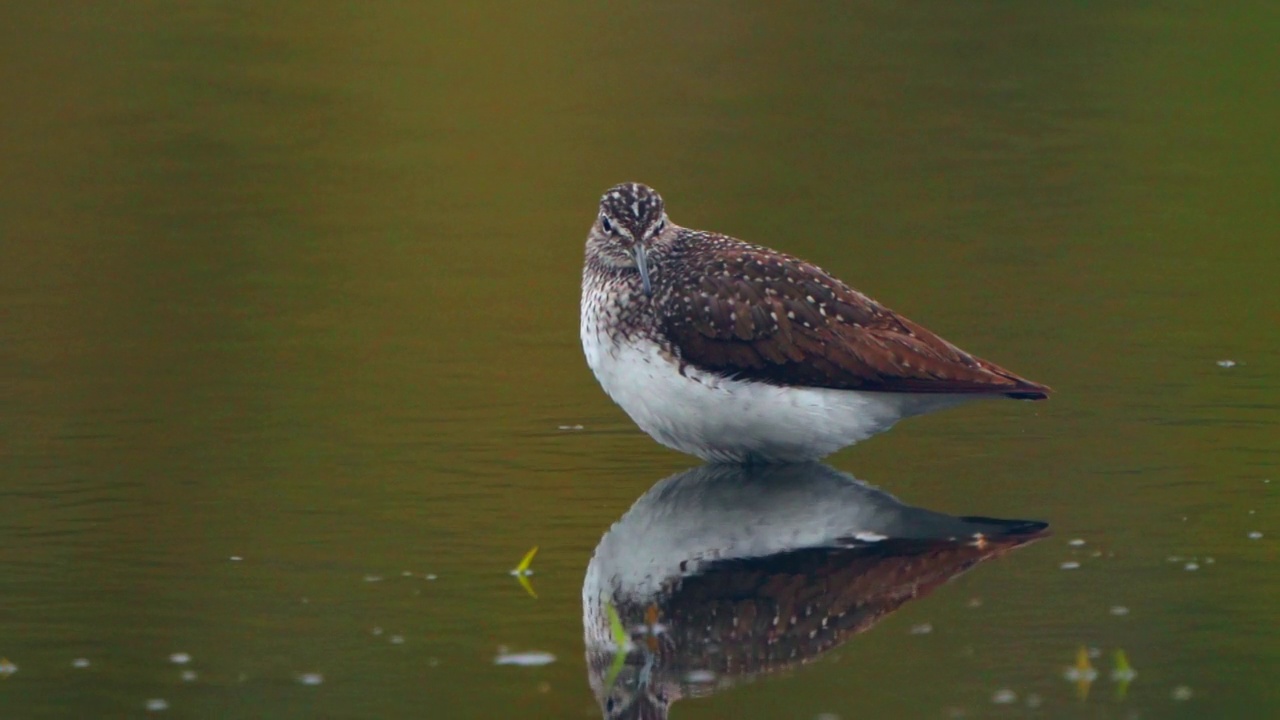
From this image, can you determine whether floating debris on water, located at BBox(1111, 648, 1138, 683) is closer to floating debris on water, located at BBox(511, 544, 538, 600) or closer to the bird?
floating debris on water, located at BBox(511, 544, 538, 600)

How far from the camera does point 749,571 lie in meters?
7.86

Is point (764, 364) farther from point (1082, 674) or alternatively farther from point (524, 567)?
point (1082, 674)

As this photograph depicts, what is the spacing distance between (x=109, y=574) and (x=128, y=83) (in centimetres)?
1516

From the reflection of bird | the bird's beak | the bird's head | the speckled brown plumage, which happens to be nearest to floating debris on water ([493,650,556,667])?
the reflection of bird

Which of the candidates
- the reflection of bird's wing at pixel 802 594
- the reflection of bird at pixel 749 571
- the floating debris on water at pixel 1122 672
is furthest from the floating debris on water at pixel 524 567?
the floating debris on water at pixel 1122 672

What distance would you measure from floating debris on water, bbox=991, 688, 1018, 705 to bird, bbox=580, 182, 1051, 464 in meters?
2.71

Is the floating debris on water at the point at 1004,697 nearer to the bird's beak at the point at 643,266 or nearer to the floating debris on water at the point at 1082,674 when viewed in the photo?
the floating debris on water at the point at 1082,674

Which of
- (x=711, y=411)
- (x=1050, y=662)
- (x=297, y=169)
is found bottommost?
(x=1050, y=662)

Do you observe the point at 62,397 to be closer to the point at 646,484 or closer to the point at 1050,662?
the point at 646,484

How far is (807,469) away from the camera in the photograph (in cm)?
955

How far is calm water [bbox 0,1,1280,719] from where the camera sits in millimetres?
6988

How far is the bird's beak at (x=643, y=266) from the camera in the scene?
31.3 ft

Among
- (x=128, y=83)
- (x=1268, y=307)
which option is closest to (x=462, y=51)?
(x=128, y=83)

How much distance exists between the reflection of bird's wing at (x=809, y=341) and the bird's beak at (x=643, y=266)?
97mm
